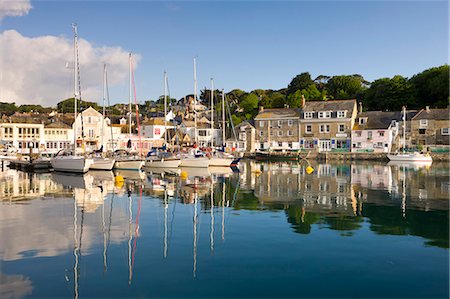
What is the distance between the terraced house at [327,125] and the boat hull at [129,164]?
41291 mm

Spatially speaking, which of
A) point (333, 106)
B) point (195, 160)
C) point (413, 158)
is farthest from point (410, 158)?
point (195, 160)

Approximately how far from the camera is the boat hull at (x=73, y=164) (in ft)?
129

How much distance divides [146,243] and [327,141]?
66484 mm

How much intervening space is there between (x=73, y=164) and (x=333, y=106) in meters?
50.9

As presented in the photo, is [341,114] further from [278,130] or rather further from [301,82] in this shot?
[301,82]

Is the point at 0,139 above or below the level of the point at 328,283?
above

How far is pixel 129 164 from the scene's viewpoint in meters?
43.9

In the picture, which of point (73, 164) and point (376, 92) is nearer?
point (73, 164)

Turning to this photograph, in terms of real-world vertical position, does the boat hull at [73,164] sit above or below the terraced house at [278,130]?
below

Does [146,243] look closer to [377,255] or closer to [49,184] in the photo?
[377,255]

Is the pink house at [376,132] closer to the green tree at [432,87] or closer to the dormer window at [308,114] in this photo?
the dormer window at [308,114]

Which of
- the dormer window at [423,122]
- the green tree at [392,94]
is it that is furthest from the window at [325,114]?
the green tree at [392,94]

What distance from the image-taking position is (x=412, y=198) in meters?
22.4

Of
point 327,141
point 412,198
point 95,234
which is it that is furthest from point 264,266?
point 327,141
